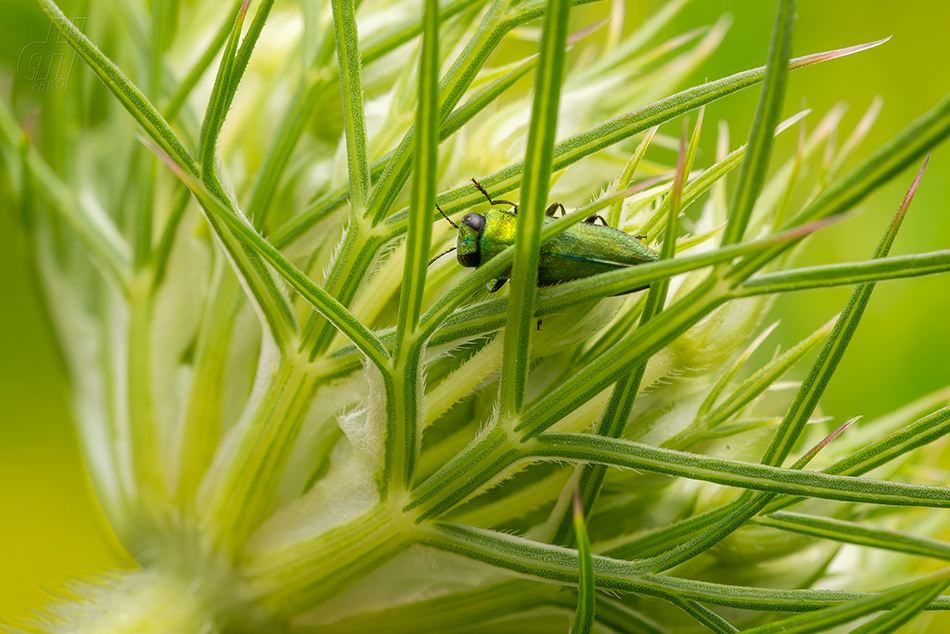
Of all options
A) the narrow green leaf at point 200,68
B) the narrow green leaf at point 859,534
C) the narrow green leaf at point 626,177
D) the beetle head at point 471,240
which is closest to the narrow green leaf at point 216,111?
the narrow green leaf at point 200,68

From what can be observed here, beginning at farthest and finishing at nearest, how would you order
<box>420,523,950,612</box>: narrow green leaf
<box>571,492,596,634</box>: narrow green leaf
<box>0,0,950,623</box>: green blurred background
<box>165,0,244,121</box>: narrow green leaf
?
<box>0,0,950,623</box>: green blurred background, <box>165,0,244,121</box>: narrow green leaf, <box>420,523,950,612</box>: narrow green leaf, <box>571,492,596,634</box>: narrow green leaf

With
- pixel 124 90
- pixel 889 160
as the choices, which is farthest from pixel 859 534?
pixel 124 90

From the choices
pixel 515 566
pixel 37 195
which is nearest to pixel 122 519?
pixel 37 195

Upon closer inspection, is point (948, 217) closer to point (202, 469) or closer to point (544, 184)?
point (544, 184)

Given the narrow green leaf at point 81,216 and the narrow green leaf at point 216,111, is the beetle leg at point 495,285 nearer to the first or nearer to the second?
the narrow green leaf at point 216,111

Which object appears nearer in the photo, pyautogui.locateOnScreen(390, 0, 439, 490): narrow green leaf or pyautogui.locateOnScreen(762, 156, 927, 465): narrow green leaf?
pyautogui.locateOnScreen(390, 0, 439, 490): narrow green leaf

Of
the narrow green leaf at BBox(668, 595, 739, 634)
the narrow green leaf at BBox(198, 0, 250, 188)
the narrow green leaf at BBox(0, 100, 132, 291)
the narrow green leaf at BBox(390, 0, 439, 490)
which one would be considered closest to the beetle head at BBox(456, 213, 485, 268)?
the narrow green leaf at BBox(390, 0, 439, 490)

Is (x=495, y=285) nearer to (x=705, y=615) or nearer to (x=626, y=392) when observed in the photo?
(x=626, y=392)

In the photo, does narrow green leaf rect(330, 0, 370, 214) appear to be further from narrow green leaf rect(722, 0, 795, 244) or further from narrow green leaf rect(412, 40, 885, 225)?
narrow green leaf rect(722, 0, 795, 244)
